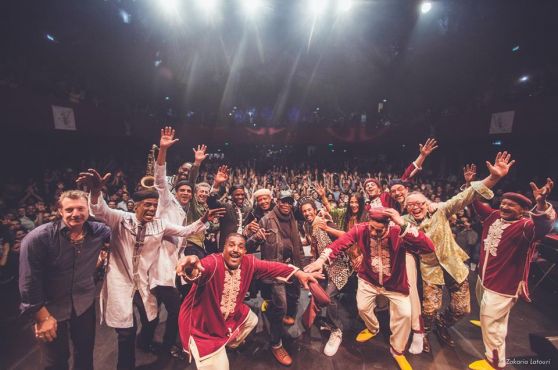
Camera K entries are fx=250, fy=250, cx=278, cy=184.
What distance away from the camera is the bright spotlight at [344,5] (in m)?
9.03

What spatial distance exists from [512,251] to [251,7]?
428 inches

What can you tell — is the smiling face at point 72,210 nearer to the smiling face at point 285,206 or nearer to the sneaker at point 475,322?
the smiling face at point 285,206

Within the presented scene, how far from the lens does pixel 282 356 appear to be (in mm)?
2803

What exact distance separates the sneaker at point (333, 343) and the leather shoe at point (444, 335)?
127cm

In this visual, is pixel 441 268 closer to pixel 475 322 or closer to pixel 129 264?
pixel 475 322

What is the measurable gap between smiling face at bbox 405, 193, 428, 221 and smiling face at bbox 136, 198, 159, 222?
2.87 meters

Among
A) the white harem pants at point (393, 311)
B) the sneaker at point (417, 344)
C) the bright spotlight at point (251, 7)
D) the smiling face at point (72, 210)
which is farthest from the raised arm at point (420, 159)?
the bright spotlight at point (251, 7)

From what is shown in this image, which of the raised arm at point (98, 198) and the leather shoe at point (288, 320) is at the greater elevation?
the raised arm at point (98, 198)

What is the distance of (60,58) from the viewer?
31.2 ft

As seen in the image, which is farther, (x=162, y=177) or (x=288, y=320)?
(x=288, y=320)

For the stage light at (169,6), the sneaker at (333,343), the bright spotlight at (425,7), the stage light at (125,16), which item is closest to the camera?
the sneaker at (333,343)

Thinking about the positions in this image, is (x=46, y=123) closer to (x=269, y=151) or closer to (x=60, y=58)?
(x=60, y=58)

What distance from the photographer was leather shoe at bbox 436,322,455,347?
3088 millimetres

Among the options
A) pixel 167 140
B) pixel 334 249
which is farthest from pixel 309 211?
pixel 167 140
